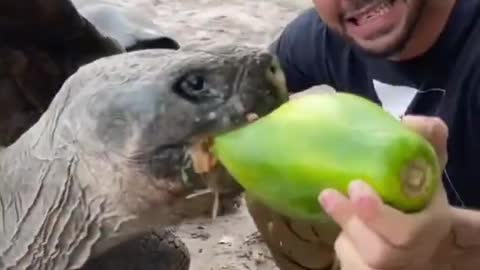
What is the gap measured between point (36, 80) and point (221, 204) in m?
0.51

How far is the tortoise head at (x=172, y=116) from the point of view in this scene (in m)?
0.86

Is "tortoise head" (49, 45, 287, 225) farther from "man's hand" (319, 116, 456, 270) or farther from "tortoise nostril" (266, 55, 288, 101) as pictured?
"man's hand" (319, 116, 456, 270)

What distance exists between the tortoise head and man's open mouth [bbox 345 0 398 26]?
44 centimetres

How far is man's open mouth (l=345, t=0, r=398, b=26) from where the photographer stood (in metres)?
1.32

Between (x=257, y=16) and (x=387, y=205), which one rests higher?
(x=387, y=205)

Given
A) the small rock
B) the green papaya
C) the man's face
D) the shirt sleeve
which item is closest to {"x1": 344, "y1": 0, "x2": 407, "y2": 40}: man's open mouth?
the man's face

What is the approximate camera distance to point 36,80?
4.40ft

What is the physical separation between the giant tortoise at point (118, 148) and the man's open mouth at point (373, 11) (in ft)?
1.32

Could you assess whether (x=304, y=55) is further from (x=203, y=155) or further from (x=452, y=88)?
(x=203, y=155)

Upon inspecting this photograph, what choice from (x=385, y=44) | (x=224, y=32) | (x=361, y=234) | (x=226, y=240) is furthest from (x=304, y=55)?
(x=224, y=32)

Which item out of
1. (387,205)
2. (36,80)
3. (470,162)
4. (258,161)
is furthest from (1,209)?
(470,162)

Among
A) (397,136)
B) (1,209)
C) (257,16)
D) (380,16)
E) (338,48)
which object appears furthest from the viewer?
(257,16)

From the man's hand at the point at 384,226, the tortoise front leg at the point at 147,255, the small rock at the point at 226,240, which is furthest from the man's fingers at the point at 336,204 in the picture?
the small rock at the point at 226,240

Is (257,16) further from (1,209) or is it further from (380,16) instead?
(1,209)
